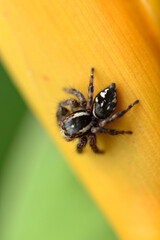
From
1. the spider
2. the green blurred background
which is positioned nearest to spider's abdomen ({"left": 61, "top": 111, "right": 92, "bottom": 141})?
the spider

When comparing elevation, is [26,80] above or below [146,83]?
above

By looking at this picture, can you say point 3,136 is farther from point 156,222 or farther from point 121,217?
point 156,222

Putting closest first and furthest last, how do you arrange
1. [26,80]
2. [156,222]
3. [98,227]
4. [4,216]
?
[156,222] < [26,80] < [98,227] < [4,216]

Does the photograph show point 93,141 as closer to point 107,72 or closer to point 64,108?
point 64,108

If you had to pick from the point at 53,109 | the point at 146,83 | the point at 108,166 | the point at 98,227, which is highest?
the point at 53,109

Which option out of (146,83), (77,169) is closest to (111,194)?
(77,169)

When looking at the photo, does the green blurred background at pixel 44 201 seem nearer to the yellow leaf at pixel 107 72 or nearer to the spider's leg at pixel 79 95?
the yellow leaf at pixel 107 72
